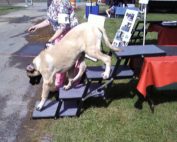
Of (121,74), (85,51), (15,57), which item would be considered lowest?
(15,57)

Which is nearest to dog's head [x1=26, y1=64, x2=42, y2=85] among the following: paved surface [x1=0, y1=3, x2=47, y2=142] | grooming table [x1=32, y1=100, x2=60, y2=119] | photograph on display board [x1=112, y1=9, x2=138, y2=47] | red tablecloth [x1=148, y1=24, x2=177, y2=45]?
grooming table [x1=32, y1=100, x2=60, y2=119]

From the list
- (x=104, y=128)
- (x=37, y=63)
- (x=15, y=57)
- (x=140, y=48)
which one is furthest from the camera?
(x=15, y=57)

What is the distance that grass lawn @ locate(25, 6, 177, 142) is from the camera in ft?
16.4

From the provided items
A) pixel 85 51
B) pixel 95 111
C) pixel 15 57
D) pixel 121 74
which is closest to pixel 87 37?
pixel 85 51

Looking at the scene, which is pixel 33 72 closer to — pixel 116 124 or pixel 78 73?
pixel 78 73

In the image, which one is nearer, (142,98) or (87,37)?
(87,37)

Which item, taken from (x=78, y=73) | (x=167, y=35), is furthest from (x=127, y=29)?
(x=78, y=73)

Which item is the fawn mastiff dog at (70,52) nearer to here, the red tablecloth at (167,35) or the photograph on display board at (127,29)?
the photograph on display board at (127,29)

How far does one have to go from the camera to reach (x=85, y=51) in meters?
5.55

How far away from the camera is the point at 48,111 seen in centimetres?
575

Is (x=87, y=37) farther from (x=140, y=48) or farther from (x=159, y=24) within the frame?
(x=159, y=24)

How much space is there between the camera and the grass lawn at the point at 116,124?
4988 millimetres

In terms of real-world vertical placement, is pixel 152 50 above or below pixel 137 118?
above

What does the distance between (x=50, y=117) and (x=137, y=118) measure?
4.40 feet
